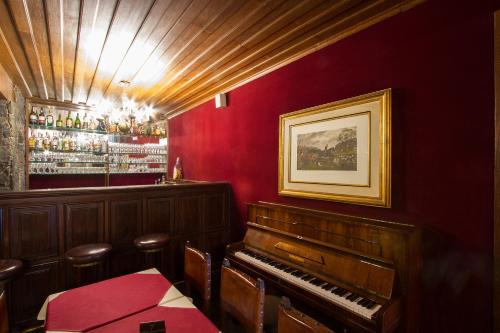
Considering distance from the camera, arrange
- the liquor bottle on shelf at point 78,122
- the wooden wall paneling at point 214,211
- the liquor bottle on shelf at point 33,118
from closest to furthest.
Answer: the wooden wall paneling at point 214,211 < the liquor bottle on shelf at point 33,118 < the liquor bottle on shelf at point 78,122

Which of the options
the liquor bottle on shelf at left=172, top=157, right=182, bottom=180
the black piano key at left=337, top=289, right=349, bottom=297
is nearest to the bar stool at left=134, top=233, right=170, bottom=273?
the black piano key at left=337, top=289, right=349, bottom=297

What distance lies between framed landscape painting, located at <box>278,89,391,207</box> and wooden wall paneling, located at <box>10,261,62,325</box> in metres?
2.68

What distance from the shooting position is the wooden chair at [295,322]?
1.06 metres

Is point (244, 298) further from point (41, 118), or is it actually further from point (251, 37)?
point (41, 118)

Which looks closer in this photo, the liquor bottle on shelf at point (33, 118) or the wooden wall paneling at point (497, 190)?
the wooden wall paneling at point (497, 190)

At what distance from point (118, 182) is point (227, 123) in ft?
11.5

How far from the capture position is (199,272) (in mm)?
1907

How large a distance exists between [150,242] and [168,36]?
228cm

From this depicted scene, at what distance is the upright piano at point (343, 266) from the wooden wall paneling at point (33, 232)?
6.48 feet

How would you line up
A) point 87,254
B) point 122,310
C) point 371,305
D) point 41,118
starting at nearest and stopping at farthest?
point 122,310
point 371,305
point 87,254
point 41,118

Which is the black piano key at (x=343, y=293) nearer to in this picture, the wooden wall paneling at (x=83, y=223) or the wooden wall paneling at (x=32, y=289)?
the wooden wall paneling at (x=83, y=223)

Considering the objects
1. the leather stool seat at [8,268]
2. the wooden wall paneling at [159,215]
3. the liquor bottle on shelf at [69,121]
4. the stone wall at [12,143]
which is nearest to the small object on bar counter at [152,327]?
the leather stool seat at [8,268]

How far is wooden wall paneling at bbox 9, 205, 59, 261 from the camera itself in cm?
254

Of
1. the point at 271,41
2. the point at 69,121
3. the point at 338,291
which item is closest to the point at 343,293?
the point at 338,291
